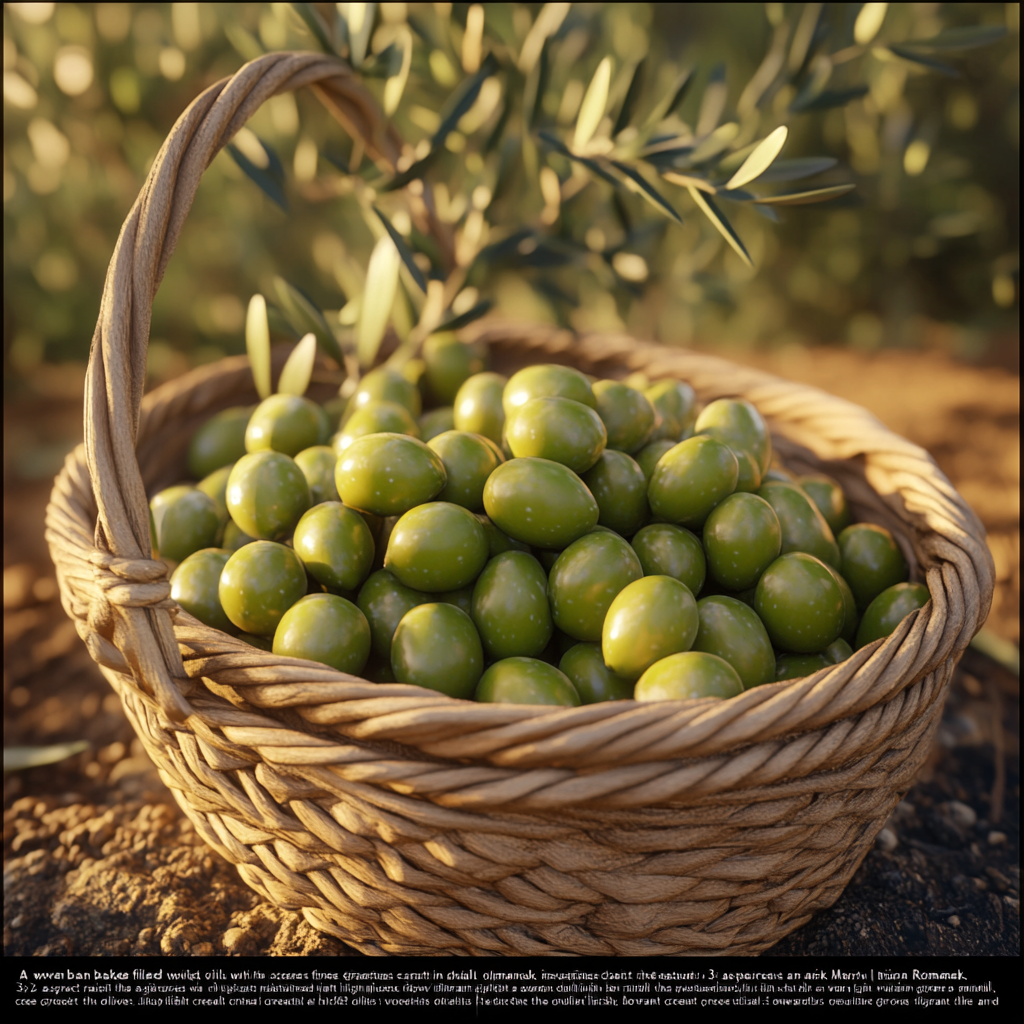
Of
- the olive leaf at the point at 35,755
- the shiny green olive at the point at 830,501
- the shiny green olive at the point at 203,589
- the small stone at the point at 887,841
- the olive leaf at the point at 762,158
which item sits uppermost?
the olive leaf at the point at 762,158

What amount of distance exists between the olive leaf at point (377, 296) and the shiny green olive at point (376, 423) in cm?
32

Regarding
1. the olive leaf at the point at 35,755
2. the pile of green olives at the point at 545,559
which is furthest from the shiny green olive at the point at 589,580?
the olive leaf at the point at 35,755

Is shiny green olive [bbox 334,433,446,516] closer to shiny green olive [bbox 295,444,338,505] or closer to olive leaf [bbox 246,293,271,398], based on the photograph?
shiny green olive [bbox 295,444,338,505]

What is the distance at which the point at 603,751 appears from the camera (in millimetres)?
834

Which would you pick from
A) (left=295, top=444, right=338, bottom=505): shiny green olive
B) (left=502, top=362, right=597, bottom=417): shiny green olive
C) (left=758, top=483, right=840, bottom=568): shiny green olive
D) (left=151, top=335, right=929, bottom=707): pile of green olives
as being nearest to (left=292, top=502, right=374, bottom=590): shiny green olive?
(left=151, top=335, right=929, bottom=707): pile of green olives

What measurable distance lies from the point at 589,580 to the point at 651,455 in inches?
14.1

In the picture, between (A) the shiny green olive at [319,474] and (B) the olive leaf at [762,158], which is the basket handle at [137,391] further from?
(B) the olive leaf at [762,158]

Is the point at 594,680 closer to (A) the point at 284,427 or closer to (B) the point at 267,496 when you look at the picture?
(B) the point at 267,496

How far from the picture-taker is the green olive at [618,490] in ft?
4.32

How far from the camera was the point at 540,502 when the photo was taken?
1.19 metres

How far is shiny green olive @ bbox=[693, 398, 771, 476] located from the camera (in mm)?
1410

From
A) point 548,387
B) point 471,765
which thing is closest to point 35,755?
Answer: point 471,765
